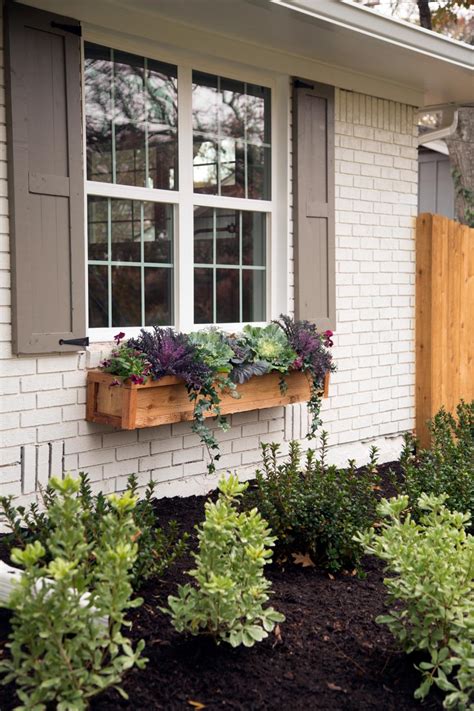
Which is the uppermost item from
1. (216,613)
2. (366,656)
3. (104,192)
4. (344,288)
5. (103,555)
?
(104,192)

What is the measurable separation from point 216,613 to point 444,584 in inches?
29.0

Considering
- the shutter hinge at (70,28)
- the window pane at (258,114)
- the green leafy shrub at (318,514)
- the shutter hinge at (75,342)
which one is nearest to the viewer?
the green leafy shrub at (318,514)

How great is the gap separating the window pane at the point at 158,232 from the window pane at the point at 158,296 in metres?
0.08

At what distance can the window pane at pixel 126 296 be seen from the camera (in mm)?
4680

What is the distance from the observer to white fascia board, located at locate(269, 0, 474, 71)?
14.7 feet

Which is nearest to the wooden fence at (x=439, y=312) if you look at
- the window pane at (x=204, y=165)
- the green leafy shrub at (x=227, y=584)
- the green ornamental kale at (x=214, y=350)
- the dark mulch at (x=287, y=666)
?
the window pane at (x=204, y=165)

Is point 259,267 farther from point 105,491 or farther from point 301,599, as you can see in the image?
point 301,599

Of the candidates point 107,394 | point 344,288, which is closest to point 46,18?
point 107,394

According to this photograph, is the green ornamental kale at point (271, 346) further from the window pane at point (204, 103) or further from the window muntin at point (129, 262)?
the window pane at point (204, 103)

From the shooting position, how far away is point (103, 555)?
2.46m

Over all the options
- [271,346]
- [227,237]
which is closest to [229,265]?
[227,237]

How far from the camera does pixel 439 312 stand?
21.8 ft

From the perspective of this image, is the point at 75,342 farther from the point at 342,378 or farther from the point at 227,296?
the point at 342,378

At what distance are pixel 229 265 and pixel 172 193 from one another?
2.02ft
